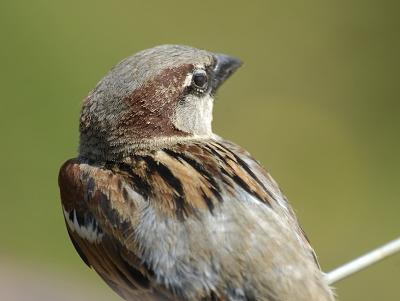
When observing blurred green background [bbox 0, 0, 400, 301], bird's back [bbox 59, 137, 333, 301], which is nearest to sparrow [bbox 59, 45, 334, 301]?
bird's back [bbox 59, 137, 333, 301]

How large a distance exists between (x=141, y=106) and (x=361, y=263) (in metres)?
0.92

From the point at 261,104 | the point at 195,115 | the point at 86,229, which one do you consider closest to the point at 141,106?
the point at 195,115

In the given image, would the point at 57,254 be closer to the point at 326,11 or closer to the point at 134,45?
the point at 134,45

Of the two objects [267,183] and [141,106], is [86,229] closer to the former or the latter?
[141,106]

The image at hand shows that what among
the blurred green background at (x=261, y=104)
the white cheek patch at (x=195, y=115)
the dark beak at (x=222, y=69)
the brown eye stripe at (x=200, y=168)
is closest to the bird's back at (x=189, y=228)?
the brown eye stripe at (x=200, y=168)

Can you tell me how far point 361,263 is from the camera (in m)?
2.55

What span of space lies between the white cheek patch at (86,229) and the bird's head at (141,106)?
0.23 meters

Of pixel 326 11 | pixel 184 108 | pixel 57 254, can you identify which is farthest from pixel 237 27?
pixel 184 108

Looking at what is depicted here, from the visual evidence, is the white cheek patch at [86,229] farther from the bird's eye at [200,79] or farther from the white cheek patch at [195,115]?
the bird's eye at [200,79]

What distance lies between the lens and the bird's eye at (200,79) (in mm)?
3223

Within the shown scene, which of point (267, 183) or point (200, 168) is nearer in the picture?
point (200, 168)

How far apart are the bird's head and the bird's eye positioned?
14 millimetres

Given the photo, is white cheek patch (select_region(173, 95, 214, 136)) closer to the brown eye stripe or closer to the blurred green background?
the brown eye stripe

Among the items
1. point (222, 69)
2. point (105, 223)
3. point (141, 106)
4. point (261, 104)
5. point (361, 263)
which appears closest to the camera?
point (361, 263)
